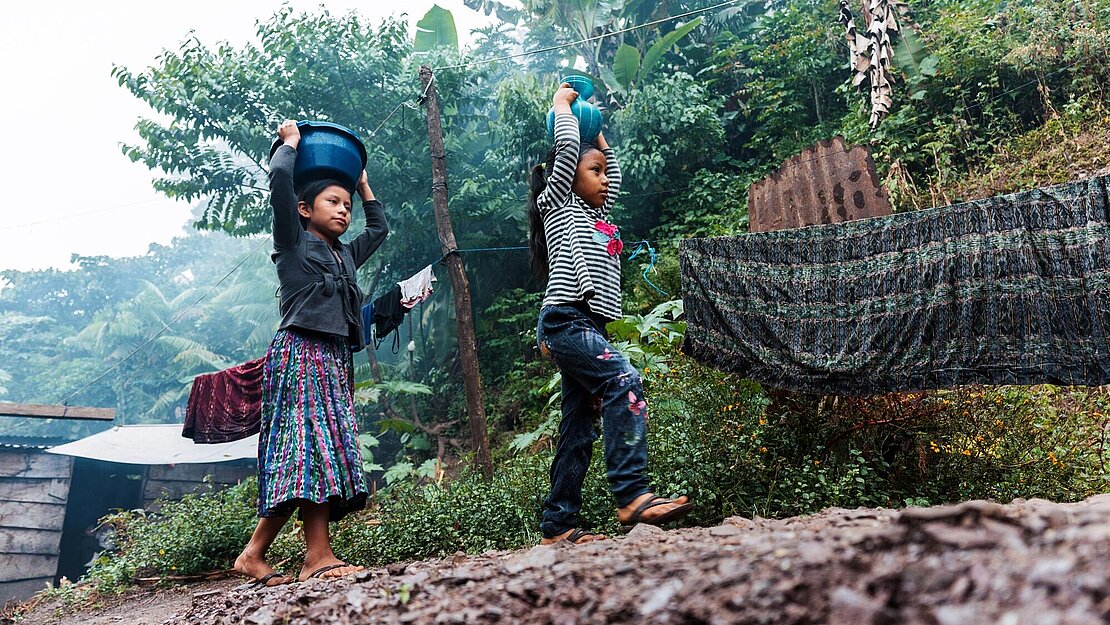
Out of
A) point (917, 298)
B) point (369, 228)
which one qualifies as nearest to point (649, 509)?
point (917, 298)

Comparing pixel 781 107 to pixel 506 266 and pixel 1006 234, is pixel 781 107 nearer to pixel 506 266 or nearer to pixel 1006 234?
pixel 506 266

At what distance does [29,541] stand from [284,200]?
11.8 m

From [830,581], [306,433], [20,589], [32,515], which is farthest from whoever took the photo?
[32,515]

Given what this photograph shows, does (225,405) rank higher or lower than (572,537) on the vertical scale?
higher

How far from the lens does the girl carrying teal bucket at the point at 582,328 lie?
2715 millimetres

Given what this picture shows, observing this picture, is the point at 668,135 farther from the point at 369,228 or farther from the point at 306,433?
the point at 306,433

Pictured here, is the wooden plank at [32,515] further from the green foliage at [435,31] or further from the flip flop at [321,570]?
the flip flop at [321,570]

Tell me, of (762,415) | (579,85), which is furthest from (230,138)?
(762,415)

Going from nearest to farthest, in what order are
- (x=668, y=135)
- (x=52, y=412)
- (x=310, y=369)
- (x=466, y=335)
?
(x=310, y=369) < (x=466, y=335) < (x=52, y=412) < (x=668, y=135)

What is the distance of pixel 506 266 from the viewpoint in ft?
41.1

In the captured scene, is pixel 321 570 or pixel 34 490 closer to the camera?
pixel 321 570

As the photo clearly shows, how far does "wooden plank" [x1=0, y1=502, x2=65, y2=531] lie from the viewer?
37.2 feet

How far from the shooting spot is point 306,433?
2.90m

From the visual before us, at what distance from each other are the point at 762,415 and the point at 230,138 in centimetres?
Answer: 1120
